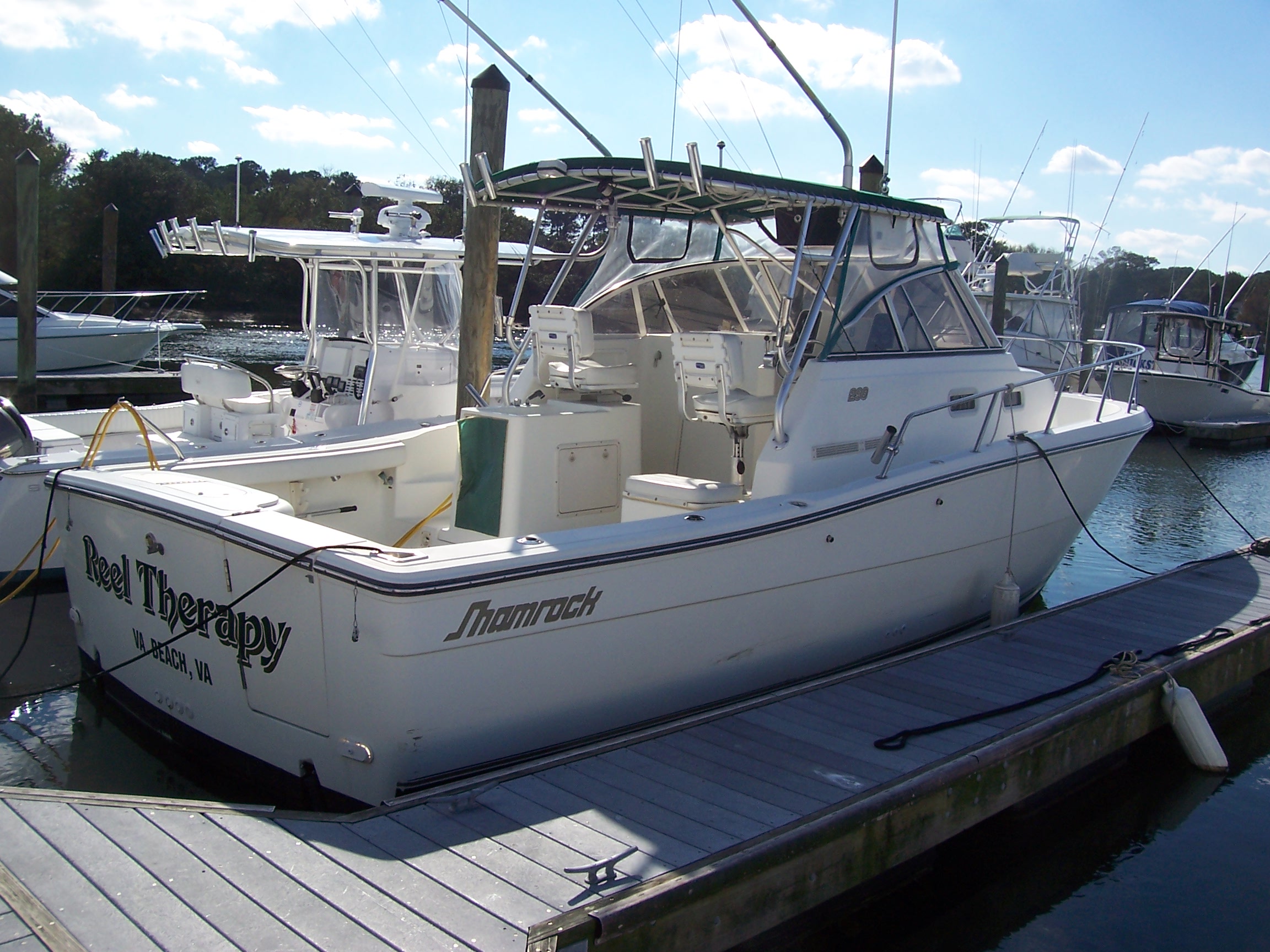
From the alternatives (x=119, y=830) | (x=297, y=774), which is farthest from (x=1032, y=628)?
(x=119, y=830)

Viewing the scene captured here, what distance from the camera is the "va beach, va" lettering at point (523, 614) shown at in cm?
377

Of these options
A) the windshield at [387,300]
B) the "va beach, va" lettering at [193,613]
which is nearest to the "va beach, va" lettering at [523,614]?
the "va beach, va" lettering at [193,613]

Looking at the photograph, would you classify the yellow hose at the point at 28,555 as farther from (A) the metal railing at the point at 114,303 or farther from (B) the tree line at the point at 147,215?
(B) the tree line at the point at 147,215

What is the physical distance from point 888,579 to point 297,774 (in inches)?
120

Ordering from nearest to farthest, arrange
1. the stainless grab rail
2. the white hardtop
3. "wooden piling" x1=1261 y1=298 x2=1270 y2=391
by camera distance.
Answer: the stainless grab rail
the white hardtop
"wooden piling" x1=1261 y1=298 x2=1270 y2=391

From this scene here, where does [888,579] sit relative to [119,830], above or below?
above

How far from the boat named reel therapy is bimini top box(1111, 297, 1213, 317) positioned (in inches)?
658

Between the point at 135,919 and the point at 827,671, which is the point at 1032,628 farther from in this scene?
the point at 135,919

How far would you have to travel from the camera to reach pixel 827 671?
209 inches

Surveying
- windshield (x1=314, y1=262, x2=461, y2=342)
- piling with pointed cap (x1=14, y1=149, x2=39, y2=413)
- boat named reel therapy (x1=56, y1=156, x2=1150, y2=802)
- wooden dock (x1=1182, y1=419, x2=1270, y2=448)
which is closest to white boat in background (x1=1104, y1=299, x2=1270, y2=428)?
wooden dock (x1=1182, y1=419, x2=1270, y2=448)

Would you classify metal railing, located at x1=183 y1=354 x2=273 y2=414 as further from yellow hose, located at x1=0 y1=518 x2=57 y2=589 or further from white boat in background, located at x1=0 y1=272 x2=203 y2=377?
white boat in background, located at x1=0 y1=272 x2=203 y2=377

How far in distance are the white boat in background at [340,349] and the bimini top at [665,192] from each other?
3033mm

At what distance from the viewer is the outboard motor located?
7328 mm

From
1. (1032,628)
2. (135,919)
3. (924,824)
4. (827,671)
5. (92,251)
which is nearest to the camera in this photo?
(135,919)
